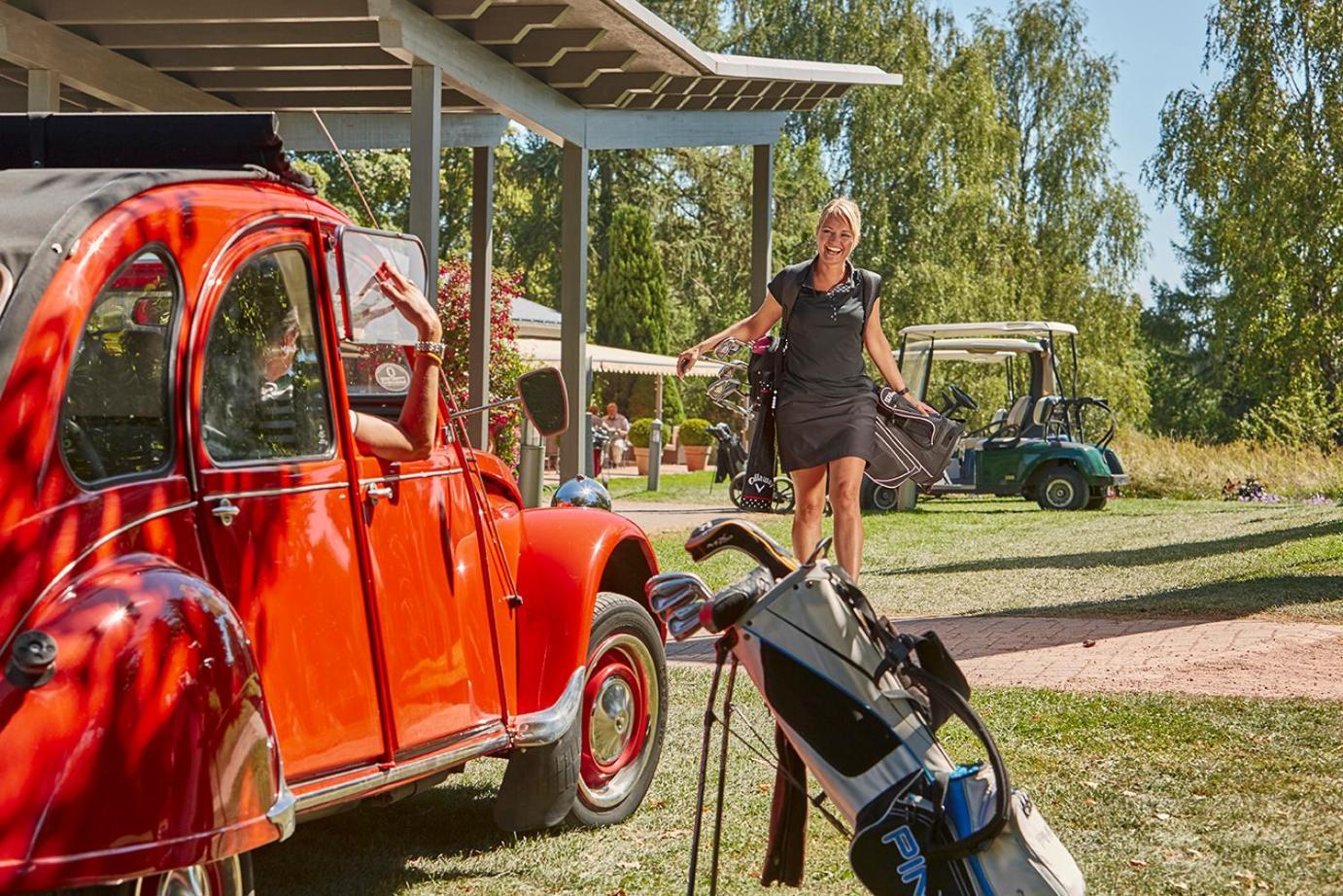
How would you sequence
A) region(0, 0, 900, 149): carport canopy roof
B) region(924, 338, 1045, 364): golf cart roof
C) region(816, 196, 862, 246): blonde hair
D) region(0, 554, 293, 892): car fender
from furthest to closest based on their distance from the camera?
region(924, 338, 1045, 364): golf cart roof, region(0, 0, 900, 149): carport canopy roof, region(816, 196, 862, 246): blonde hair, region(0, 554, 293, 892): car fender

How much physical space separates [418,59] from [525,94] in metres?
2.16

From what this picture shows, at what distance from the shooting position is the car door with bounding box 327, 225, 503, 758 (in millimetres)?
4184

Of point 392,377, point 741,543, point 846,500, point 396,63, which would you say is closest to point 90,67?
point 396,63

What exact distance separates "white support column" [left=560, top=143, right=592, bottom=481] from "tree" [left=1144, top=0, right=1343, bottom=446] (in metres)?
16.8

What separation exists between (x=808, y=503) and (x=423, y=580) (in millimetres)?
3158

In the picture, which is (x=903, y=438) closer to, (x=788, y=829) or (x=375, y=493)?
(x=375, y=493)

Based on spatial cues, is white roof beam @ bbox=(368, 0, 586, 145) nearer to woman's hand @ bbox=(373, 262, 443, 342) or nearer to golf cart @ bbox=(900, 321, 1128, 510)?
woman's hand @ bbox=(373, 262, 443, 342)

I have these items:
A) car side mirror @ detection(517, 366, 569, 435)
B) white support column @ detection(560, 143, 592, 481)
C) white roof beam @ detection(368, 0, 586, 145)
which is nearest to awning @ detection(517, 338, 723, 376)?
white support column @ detection(560, 143, 592, 481)

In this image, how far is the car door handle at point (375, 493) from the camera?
4160 millimetres

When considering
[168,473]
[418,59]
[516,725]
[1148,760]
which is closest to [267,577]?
[168,473]

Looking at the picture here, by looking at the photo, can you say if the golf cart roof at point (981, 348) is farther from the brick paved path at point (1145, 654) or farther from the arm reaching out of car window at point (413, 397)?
the arm reaching out of car window at point (413, 397)

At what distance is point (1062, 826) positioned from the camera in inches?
204

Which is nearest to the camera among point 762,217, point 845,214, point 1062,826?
point 1062,826

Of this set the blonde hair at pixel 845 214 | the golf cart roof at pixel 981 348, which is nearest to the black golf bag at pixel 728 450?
the golf cart roof at pixel 981 348
